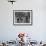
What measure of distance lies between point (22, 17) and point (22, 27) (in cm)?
38

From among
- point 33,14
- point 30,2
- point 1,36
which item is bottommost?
point 1,36

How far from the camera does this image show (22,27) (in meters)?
4.97

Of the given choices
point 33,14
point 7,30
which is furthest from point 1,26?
point 33,14

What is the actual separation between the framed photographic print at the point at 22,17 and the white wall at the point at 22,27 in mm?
114

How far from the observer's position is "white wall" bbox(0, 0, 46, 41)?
494cm

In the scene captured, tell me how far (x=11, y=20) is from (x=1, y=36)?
2.32ft

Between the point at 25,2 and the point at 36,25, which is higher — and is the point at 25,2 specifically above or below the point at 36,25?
above

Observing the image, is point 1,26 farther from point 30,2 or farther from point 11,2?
point 30,2

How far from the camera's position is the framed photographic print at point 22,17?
496 centimetres

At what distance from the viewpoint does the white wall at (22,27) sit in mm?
4938

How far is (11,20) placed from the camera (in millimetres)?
4980

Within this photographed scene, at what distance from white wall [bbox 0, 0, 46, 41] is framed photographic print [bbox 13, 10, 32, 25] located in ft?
0.37

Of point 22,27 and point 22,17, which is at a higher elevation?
point 22,17

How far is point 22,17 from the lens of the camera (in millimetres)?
4984
